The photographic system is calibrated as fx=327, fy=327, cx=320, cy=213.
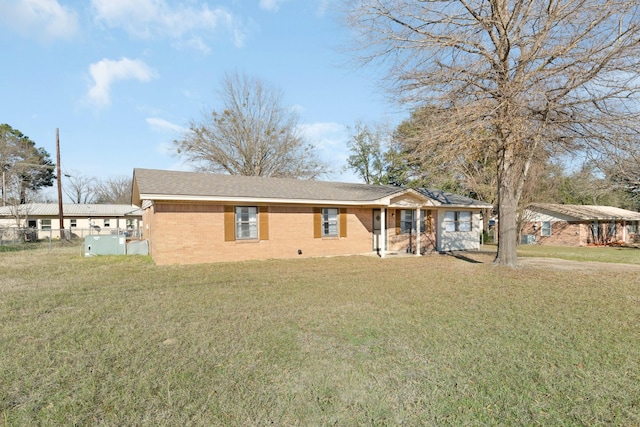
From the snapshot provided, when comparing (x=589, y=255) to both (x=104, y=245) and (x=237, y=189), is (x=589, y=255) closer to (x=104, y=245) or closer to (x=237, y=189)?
(x=237, y=189)

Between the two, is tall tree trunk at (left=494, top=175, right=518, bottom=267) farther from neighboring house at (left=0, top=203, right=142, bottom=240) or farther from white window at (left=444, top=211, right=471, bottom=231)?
neighboring house at (left=0, top=203, right=142, bottom=240)

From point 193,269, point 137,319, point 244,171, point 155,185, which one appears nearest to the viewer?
point 137,319

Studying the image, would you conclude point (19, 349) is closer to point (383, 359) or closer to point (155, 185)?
point (383, 359)

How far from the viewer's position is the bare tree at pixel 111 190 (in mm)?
51625

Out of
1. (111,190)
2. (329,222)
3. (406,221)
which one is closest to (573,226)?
(406,221)

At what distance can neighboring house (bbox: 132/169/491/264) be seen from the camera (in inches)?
442

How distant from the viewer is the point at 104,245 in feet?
45.8

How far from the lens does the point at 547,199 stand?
2458 cm

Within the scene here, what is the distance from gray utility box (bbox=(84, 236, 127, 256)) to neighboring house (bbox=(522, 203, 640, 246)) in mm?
25689

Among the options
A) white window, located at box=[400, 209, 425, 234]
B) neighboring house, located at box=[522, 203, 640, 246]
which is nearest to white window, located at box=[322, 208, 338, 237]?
white window, located at box=[400, 209, 425, 234]

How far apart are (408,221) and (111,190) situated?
5229cm

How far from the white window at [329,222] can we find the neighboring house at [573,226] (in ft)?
56.1

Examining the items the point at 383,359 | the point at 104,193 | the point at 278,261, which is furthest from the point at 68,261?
the point at 104,193

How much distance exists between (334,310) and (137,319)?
3.20 m
